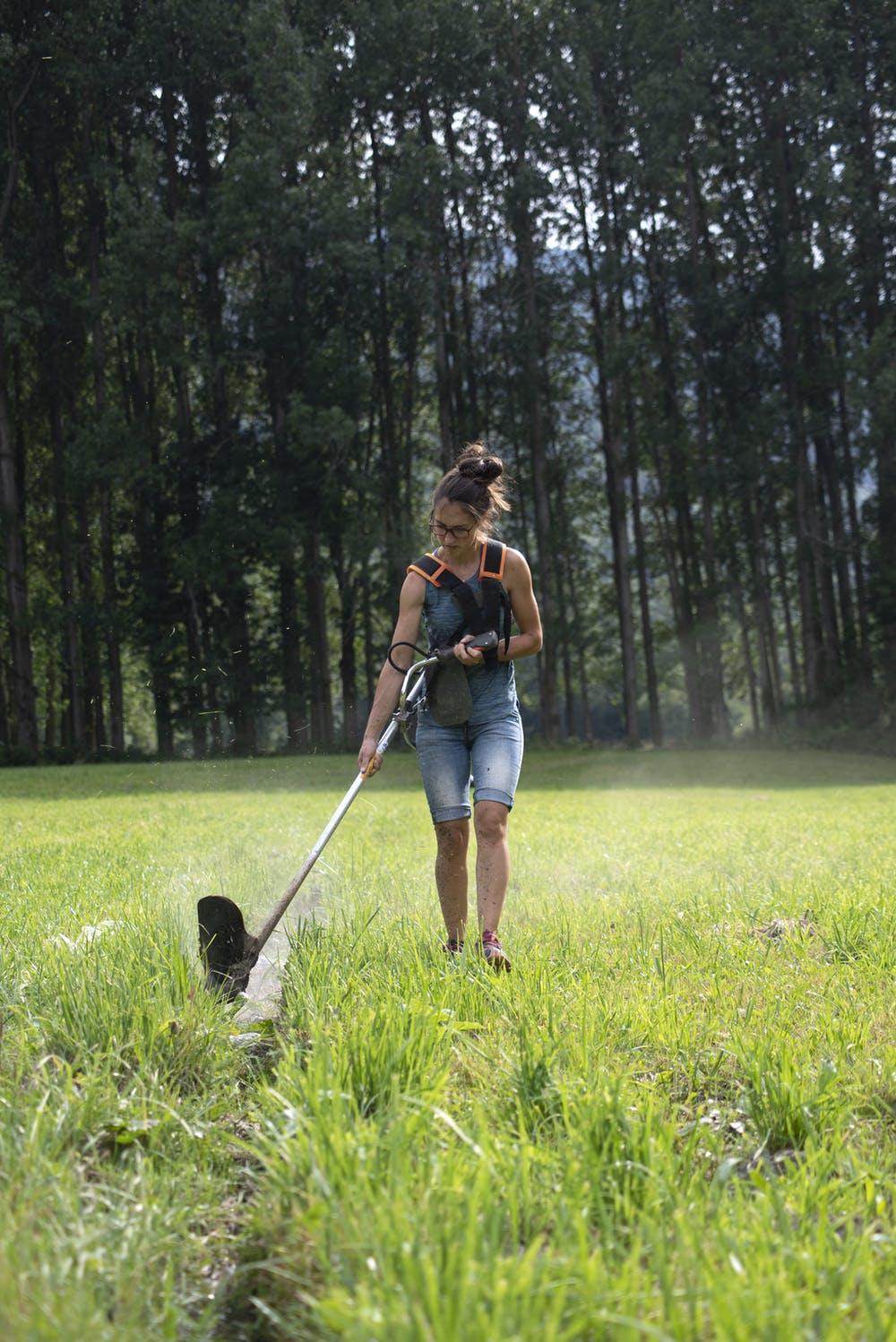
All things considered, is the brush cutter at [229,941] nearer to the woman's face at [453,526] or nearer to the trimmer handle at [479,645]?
the trimmer handle at [479,645]

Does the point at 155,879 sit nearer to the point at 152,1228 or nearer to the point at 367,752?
the point at 367,752

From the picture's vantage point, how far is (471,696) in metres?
5.57

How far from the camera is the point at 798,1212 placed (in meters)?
2.69

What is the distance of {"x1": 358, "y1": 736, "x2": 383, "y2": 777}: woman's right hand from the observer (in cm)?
535

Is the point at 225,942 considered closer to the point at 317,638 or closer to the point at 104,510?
the point at 317,638

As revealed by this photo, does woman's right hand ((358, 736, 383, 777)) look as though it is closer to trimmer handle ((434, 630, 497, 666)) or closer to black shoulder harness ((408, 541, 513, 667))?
trimmer handle ((434, 630, 497, 666))

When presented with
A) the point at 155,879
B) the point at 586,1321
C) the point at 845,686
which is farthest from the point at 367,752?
the point at 845,686

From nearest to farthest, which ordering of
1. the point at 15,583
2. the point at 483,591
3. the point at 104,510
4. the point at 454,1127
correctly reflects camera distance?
the point at 454,1127, the point at 483,591, the point at 15,583, the point at 104,510

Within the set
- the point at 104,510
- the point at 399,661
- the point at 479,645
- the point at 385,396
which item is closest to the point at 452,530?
the point at 479,645

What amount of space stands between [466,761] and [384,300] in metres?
30.2

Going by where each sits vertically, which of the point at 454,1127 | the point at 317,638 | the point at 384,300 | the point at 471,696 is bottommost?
the point at 454,1127

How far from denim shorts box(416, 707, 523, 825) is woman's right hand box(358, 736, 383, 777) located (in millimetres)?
243

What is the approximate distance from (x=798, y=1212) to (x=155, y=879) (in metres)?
5.32

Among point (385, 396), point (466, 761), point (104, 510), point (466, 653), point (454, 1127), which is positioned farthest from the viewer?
point (385, 396)
